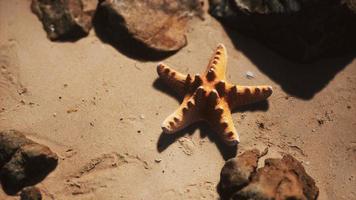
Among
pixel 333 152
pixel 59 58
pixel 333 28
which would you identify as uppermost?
pixel 333 28

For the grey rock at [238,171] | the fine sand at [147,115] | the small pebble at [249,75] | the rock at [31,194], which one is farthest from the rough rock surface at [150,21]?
the rock at [31,194]

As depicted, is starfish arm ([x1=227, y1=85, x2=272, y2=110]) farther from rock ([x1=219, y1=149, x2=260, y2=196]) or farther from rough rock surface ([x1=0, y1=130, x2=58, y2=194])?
rough rock surface ([x1=0, y1=130, x2=58, y2=194])

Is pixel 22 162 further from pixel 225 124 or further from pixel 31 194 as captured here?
pixel 225 124

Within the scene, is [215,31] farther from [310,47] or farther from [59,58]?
[59,58]

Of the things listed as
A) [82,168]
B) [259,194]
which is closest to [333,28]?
[259,194]

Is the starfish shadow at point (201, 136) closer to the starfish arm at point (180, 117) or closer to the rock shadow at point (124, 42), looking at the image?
the starfish arm at point (180, 117)

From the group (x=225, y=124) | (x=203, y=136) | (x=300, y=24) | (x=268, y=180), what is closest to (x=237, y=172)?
(x=268, y=180)
